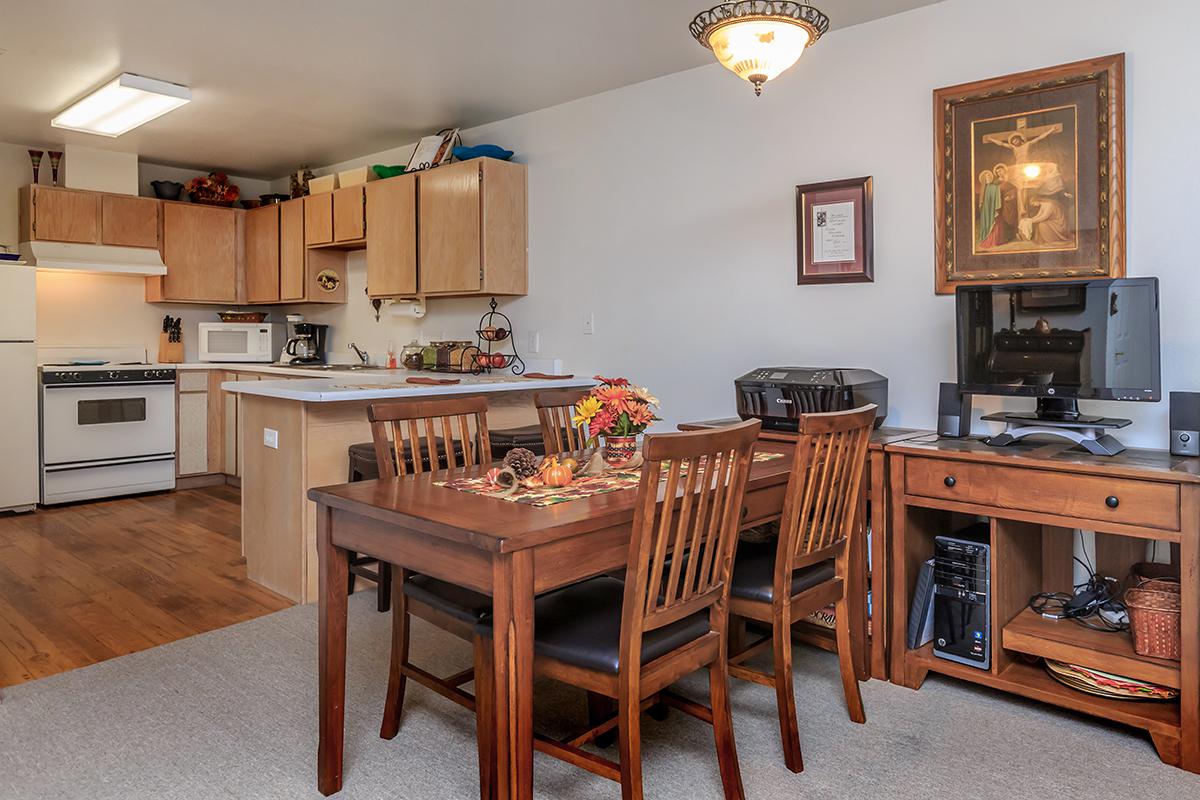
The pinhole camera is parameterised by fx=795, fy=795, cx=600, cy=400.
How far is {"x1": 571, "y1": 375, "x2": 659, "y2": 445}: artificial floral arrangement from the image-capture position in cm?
215

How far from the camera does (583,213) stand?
4203mm

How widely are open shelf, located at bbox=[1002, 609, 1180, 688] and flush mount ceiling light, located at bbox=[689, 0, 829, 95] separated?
179cm

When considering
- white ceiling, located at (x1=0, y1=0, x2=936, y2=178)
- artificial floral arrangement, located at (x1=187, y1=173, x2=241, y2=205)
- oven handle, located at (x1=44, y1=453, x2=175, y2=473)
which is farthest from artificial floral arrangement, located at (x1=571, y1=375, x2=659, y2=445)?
artificial floral arrangement, located at (x1=187, y1=173, x2=241, y2=205)

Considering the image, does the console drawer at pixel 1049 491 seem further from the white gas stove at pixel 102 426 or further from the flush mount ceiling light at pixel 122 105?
the white gas stove at pixel 102 426

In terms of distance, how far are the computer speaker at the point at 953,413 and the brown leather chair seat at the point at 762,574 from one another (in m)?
0.72

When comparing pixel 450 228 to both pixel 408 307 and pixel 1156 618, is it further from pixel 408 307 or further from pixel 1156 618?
pixel 1156 618

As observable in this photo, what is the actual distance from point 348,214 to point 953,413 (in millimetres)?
3992

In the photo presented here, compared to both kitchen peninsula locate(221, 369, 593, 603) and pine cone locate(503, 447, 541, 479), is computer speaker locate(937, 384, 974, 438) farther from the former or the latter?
kitchen peninsula locate(221, 369, 593, 603)

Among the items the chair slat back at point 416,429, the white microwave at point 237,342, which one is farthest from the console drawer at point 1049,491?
the white microwave at point 237,342

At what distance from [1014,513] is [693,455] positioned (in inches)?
49.4

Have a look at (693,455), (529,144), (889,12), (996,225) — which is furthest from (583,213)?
(693,455)

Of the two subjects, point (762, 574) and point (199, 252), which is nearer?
point (762, 574)

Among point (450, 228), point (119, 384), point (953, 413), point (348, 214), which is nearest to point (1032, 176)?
point (953, 413)

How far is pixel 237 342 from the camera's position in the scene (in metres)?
6.13
